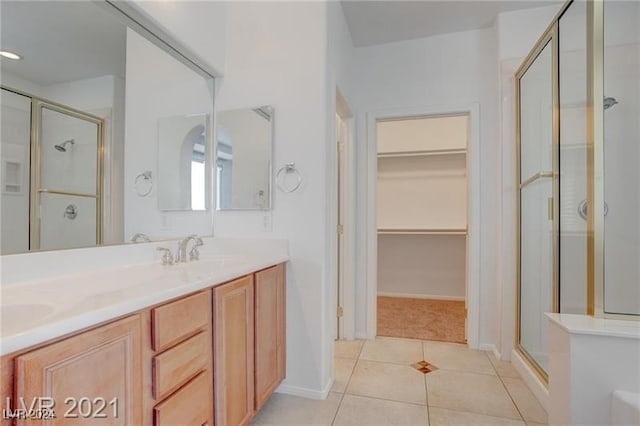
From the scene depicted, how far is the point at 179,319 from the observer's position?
1.02 m

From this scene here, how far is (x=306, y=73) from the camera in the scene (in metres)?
1.84

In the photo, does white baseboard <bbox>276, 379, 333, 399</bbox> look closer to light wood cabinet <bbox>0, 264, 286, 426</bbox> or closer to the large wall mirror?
light wood cabinet <bbox>0, 264, 286, 426</bbox>

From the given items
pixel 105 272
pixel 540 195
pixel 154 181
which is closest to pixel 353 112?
pixel 540 195

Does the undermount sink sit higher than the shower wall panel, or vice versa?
the shower wall panel

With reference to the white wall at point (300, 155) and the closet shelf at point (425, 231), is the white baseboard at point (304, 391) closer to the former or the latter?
the white wall at point (300, 155)

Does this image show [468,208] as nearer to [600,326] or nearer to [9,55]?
[600,326]

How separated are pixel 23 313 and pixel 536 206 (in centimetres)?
258

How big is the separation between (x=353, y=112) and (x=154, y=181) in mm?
1747

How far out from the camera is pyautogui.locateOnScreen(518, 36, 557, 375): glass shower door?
1914 mm

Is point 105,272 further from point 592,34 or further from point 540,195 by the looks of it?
point 540,195

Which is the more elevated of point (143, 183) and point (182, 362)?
point (143, 183)

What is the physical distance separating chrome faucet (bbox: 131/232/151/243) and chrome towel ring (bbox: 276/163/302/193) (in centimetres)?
76

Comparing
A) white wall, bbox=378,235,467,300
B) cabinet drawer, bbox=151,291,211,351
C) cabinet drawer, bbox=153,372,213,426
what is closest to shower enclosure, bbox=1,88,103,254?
cabinet drawer, bbox=151,291,211,351

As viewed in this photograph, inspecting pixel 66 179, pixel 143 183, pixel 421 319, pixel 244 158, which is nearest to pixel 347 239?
pixel 244 158
